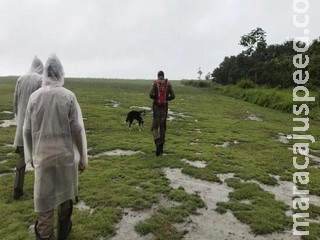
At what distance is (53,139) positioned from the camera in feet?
14.3

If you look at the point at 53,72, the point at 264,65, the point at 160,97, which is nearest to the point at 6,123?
the point at 160,97

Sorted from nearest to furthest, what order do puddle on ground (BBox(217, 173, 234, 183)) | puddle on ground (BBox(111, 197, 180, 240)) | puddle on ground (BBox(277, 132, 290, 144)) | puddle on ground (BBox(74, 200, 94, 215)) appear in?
puddle on ground (BBox(111, 197, 180, 240)) < puddle on ground (BBox(74, 200, 94, 215)) < puddle on ground (BBox(217, 173, 234, 183)) < puddle on ground (BBox(277, 132, 290, 144))

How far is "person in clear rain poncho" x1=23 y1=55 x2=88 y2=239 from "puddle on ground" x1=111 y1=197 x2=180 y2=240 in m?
1.32

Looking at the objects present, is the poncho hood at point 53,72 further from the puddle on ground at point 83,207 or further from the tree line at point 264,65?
→ the tree line at point 264,65

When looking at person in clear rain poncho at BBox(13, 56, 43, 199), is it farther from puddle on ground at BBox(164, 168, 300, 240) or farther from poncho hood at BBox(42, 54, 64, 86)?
puddle on ground at BBox(164, 168, 300, 240)

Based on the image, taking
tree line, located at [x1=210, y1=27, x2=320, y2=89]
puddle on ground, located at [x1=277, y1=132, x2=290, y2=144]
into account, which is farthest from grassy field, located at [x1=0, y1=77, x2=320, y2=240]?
tree line, located at [x1=210, y1=27, x2=320, y2=89]

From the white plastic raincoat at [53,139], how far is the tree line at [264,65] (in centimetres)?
2816

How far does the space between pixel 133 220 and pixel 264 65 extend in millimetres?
47576

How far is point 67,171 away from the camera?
443 centimetres

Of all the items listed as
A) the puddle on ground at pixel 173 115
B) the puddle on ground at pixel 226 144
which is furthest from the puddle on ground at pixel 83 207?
the puddle on ground at pixel 173 115

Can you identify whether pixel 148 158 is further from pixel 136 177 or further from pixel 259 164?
pixel 259 164

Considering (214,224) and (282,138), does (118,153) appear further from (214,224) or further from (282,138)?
(282,138)

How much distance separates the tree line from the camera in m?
36.2

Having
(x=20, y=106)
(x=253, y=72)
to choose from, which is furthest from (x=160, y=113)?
(x=253, y=72)
